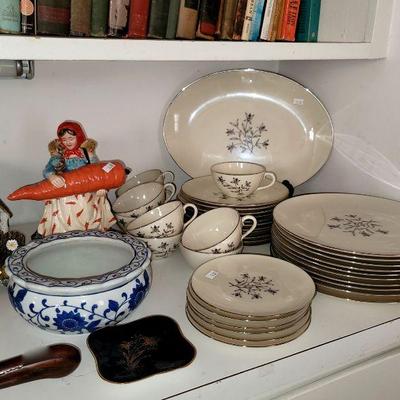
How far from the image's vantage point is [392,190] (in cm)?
107

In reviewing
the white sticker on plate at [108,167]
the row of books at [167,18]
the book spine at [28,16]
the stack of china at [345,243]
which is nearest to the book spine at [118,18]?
the row of books at [167,18]

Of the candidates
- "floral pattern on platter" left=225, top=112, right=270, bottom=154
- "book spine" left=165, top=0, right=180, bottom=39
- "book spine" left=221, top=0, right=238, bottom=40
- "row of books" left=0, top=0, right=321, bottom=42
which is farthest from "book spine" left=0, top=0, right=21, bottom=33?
"floral pattern on platter" left=225, top=112, right=270, bottom=154

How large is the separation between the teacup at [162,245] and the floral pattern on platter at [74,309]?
20cm

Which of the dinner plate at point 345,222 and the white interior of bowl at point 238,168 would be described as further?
the white interior of bowl at point 238,168

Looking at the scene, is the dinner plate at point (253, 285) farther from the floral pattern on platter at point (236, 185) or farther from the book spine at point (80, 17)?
the book spine at point (80, 17)

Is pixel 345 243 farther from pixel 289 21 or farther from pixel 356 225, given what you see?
pixel 289 21

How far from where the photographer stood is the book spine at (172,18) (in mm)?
839

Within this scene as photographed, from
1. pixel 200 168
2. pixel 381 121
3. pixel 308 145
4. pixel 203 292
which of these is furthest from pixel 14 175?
pixel 381 121

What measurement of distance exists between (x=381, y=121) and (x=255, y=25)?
33cm

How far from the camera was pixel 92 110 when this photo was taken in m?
1.12

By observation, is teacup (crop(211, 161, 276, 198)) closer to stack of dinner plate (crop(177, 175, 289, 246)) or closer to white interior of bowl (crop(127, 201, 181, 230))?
stack of dinner plate (crop(177, 175, 289, 246))

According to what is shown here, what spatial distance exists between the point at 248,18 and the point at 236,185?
0.31m

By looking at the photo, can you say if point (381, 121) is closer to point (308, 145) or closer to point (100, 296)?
point (308, 145)

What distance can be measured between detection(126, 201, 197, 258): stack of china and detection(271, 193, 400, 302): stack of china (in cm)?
18
